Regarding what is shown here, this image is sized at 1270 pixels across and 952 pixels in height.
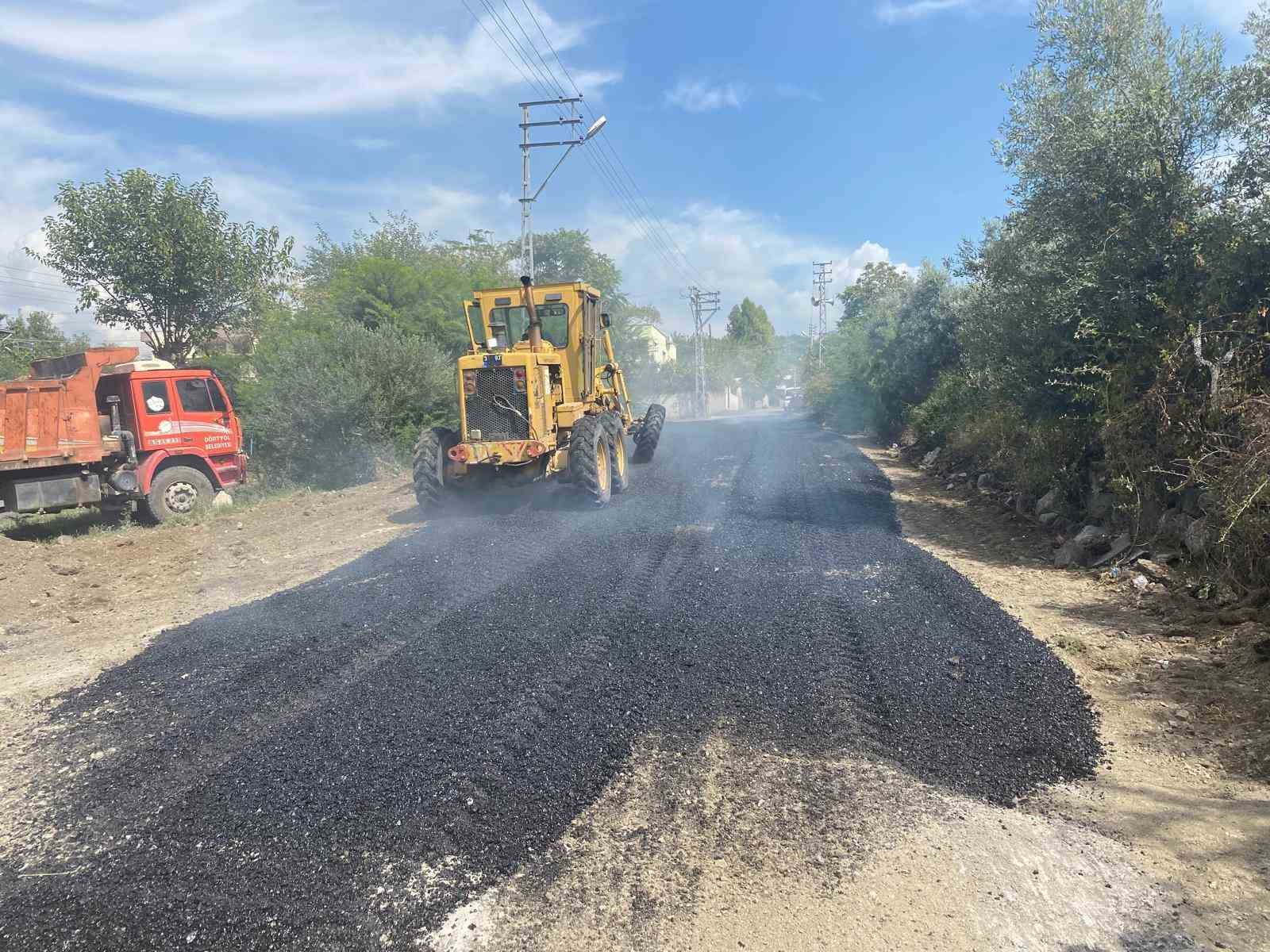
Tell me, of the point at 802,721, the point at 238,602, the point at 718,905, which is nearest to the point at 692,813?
the point at 718,905

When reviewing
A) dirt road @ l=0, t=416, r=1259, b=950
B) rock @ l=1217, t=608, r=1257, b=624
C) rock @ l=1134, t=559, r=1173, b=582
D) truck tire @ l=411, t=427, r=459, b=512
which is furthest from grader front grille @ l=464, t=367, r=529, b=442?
rock @ l=1217, t=608, r=1257, b=624

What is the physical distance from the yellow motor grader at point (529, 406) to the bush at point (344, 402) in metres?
5.72

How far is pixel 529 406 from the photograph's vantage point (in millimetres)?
10086

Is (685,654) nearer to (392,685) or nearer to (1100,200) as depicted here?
(392,685)

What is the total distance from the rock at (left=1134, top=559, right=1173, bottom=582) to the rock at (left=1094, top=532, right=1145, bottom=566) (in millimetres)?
390

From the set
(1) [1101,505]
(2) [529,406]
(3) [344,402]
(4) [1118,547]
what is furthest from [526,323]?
(4) [1118,547]

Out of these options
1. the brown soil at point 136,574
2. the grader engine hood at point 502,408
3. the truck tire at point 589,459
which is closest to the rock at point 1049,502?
the truck tire at point 589,459

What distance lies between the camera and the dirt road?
2.84 m

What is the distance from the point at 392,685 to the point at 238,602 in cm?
330

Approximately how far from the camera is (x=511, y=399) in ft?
33.3

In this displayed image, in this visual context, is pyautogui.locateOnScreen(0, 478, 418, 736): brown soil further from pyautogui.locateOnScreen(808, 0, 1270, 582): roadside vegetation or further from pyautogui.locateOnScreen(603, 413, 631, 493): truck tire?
pyautogui.locateOnScreen(808, 0, 1270, 582): roadside vegetation

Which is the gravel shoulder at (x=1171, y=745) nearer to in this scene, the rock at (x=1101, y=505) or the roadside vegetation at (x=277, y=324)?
the rock at (x=1101, y=505)

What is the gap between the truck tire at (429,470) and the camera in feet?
34.1

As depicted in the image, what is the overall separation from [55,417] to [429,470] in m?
5.65
